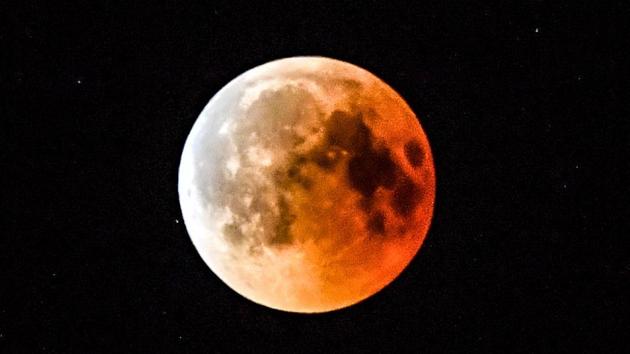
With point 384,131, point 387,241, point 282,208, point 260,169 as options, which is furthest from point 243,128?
point 387,241

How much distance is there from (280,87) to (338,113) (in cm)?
40

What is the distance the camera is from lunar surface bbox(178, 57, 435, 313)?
3.92 meters

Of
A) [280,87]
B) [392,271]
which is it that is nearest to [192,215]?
[280,87]

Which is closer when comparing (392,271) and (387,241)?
(387,241)

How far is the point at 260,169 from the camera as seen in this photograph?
3.93 m

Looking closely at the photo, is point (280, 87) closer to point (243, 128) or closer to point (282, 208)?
point (243, 128)

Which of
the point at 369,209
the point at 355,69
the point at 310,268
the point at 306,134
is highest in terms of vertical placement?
the point at 355,69

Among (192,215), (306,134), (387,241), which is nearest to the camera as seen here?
(306,134)

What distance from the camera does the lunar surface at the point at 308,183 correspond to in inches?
154

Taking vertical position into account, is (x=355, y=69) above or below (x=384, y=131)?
above

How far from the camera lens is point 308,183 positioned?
390 cm

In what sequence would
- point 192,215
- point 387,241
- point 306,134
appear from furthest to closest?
1. point 192,215
2. point 387,241
3. point 306,134

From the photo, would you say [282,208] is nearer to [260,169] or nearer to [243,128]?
[260,169]

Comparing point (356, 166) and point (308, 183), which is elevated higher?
point (356, 166)
